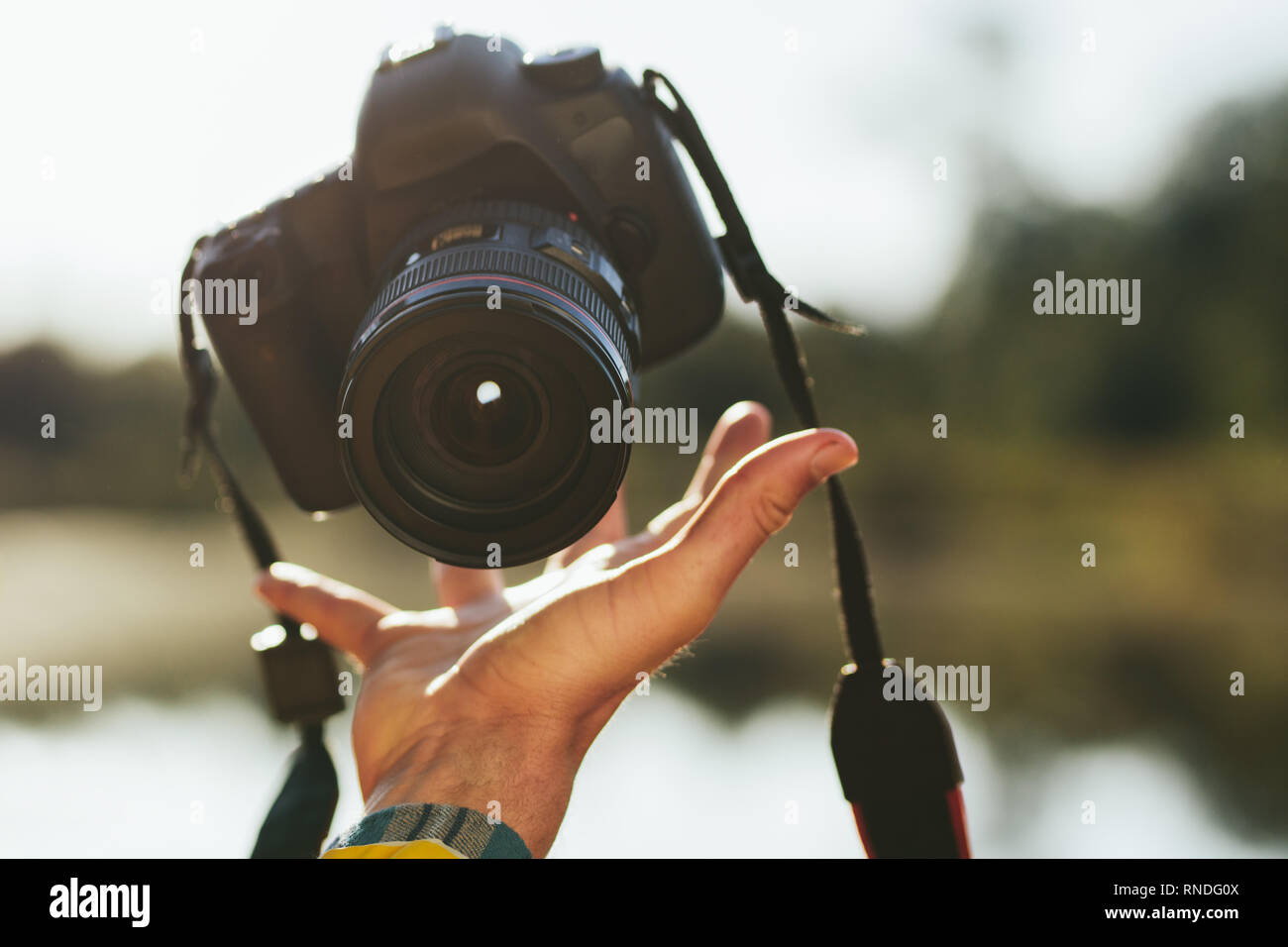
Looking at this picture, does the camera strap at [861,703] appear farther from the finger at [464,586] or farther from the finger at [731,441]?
the finger at [464,586]

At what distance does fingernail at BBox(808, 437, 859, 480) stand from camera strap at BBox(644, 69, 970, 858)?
14 centimetres

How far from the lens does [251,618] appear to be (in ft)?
10.4

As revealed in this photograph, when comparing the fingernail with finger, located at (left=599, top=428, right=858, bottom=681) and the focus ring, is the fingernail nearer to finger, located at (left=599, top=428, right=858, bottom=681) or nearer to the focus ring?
finger, located at (left=599, top=428, right=858, bottom=681)

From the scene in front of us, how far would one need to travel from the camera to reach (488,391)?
1.95 ft

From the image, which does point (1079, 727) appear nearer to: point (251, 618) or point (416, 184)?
point (416, 184)

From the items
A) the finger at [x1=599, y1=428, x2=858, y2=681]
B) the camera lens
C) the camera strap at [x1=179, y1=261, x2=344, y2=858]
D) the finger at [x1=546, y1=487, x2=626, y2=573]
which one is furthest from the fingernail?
the camera strap at [x1=179, y1=261, x2=344, y2=858]

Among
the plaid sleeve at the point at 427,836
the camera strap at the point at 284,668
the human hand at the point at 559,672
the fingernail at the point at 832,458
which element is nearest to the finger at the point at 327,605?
the camera strap at the point at 284,668

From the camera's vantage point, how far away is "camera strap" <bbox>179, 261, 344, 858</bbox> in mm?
717

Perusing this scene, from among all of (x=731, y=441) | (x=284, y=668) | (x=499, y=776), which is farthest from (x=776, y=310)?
(x=284, y=668)

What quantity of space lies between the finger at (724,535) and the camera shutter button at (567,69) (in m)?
0.31

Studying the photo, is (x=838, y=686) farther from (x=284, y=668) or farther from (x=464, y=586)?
(x=284, y=668)

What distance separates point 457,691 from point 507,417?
6.6 inches

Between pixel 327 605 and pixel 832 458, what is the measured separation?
0.45 meters

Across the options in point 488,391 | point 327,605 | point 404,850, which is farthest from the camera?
point 327,605
